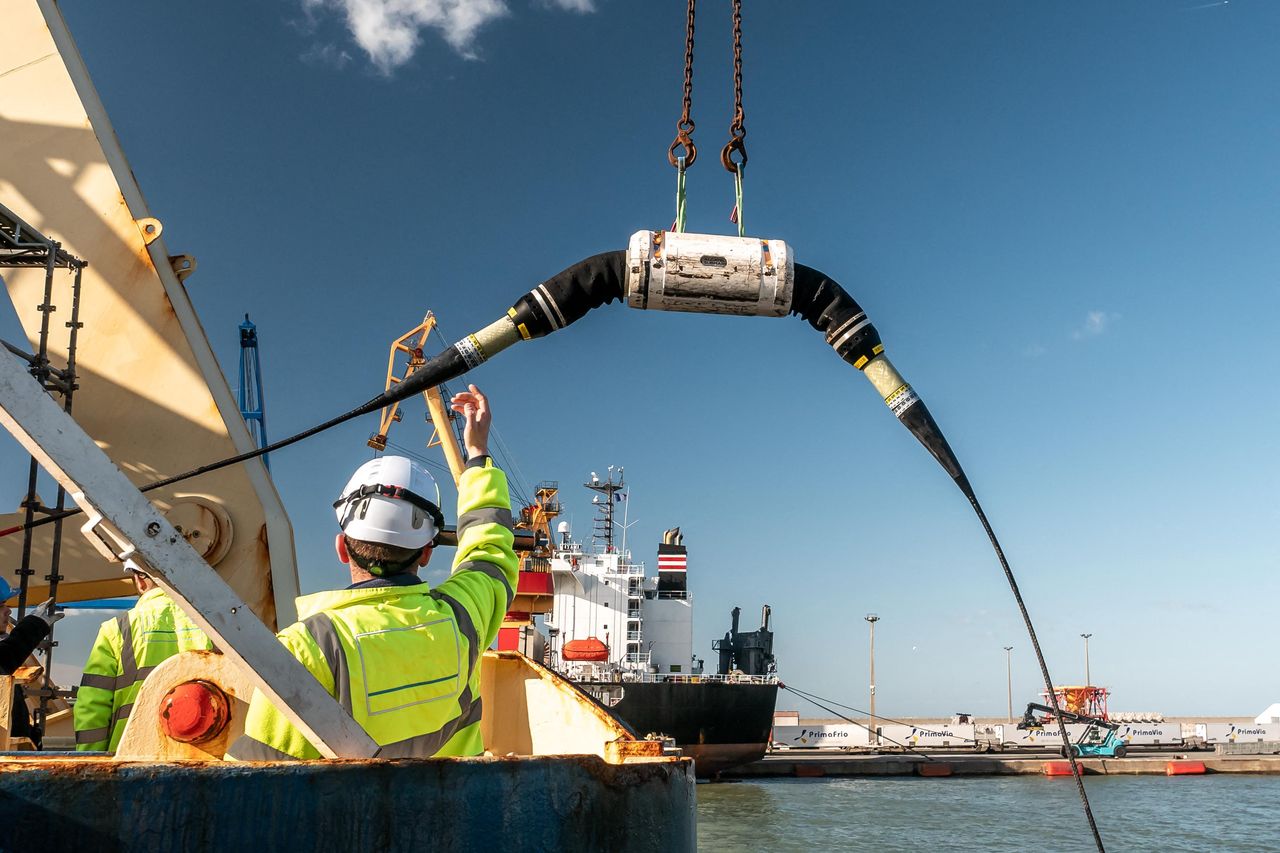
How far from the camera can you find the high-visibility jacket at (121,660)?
2924mm

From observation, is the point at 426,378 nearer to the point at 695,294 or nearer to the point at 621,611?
the point at 695,294

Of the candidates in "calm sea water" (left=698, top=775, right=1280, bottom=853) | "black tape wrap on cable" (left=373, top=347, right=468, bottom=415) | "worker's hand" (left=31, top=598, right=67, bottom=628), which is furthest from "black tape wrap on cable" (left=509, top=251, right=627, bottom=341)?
"calm sea water" (left=698, top=775, right=1280, bottom=853)

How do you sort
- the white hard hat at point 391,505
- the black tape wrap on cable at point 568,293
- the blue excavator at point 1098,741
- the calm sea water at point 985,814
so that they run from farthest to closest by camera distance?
1. the blue excavator at point 1098,741
2. the calm sea water at point 985,814
3. the black tape wrap on cable at point 568,293
4. the white hard hat at point 391,505

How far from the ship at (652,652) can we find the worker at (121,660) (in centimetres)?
2780

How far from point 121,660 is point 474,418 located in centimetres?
145

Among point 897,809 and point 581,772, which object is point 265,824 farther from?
point 897,809

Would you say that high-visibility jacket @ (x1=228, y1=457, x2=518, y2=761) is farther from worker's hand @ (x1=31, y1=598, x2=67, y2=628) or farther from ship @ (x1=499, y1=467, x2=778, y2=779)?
ship @ (x1=499, y1=467, x2=778, y2=779)

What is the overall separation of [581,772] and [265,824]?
64 cm

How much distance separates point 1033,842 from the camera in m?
19.7

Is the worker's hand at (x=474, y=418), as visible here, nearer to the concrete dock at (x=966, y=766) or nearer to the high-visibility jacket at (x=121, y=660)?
the high-visibility jacket at (x=121, y=660)

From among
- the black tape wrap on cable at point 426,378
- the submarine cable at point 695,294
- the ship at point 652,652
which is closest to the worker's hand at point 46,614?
the submarine cable at point 695,294

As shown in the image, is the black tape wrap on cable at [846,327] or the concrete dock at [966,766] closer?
the black tape wrap on cable at [846,327]

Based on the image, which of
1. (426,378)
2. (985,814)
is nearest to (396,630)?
(426,378)

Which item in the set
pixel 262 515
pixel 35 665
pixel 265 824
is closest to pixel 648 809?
pixel 265 824
